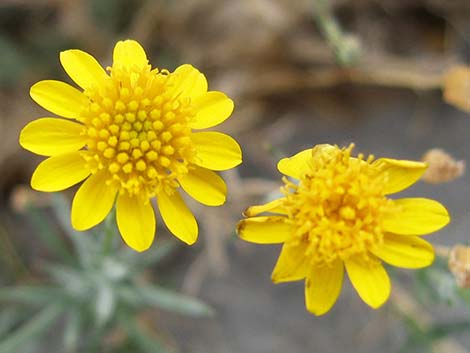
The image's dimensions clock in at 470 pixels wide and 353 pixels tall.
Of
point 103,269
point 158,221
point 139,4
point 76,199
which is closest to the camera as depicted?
point 76,199

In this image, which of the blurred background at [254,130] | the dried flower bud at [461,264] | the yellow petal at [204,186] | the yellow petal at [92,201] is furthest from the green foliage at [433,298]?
the yellow petal at [92,201]

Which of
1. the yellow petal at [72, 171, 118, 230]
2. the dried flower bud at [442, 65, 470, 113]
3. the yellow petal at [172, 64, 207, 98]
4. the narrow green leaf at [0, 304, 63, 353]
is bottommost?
the narrow green leaf at [0, 304, 63, 353]

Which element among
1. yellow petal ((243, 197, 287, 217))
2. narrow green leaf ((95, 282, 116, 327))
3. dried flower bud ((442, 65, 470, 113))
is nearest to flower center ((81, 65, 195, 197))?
yellow petal ((243, 197, 287, 217))

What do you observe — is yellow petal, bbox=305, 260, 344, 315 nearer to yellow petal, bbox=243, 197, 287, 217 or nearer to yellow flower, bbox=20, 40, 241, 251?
yellow petal, bbox=243, 197, 287, 217

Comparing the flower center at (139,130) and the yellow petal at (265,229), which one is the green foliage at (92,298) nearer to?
the flower center at (139,130)

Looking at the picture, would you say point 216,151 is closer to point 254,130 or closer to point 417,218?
point 417,218

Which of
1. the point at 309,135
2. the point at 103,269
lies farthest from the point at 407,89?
the point at 103,269

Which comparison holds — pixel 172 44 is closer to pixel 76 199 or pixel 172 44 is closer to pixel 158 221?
pixel 158 221
